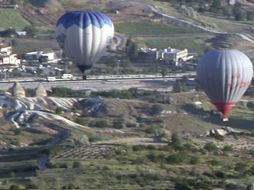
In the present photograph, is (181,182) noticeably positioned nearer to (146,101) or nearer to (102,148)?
(102,148)

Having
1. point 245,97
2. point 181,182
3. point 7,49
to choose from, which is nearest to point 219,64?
point 245,97

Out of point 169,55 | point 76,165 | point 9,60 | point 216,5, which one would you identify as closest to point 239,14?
point 216,5

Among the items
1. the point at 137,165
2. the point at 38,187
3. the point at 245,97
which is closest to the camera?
the point at 38,187

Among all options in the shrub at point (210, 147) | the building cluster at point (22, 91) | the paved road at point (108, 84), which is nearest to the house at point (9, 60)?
the paved road at point (108, 84)

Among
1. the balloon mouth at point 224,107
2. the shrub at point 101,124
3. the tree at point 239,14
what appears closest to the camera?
the balloon mouth at point 224,107

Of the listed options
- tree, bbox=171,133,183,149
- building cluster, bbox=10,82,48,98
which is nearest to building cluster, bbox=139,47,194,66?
building cluster, bbox=10,82,48,98

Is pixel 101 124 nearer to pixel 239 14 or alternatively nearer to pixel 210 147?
pixel 210 147

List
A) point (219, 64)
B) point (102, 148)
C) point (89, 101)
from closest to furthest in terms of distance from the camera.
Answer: point (102, 148)
point (219, 64)
point (89, 101)

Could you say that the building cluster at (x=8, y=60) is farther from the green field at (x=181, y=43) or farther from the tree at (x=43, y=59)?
the green field at (x=181, y=43)
